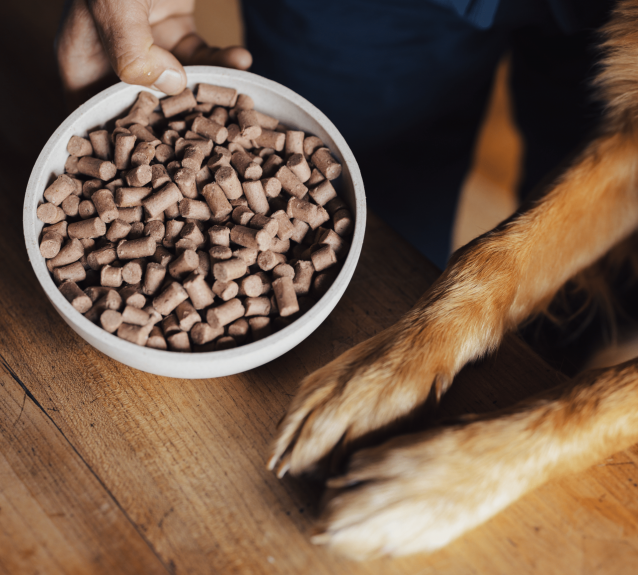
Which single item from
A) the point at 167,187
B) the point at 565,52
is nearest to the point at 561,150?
the point at 565,52

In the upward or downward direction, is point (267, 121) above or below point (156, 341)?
above

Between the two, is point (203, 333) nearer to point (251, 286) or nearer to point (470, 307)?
point (251, 286)

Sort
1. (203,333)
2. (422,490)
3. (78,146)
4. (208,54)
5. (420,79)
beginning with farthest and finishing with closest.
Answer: (420,79) → (208,54) → (78,146) → (203,333) → (422,490)

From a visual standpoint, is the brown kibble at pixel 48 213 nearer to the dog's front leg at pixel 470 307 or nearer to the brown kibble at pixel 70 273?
the brown kibble at pixel 70 273

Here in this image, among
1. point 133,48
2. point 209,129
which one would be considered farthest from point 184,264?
point 133,48

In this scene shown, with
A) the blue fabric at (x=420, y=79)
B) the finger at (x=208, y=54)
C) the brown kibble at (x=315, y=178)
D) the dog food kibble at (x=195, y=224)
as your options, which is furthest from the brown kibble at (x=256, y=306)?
the blue fabric at (x=420, y=79)

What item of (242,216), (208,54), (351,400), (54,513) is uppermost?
(208,54)

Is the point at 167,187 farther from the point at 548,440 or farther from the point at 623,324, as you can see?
the point at 623,324
